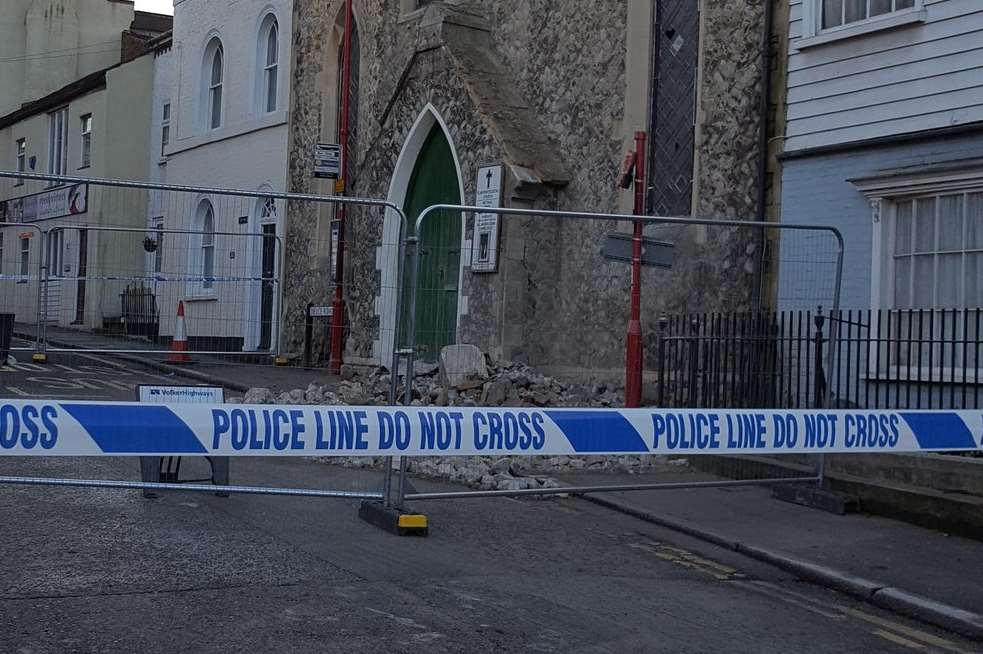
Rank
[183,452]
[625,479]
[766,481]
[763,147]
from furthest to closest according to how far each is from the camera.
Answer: [763,147]
[625,479]
[766,481]
[183,452]

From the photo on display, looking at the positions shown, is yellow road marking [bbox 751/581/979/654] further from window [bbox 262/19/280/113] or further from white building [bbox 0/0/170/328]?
window [bbox 262/19/280/113]

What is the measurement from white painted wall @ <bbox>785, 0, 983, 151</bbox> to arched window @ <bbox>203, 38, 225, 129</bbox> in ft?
59.0

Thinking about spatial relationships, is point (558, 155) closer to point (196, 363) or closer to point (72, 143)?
point (196, 363)

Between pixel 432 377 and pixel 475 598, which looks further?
pixel 432 377

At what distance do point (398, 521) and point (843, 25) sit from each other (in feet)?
24.4

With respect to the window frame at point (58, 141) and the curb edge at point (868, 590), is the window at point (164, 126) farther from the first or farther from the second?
the curb edge at point (868, 590)

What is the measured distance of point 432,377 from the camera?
450 inches

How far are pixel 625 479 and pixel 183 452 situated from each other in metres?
5.42

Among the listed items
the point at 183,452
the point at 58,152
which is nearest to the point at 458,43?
the point at 183,452

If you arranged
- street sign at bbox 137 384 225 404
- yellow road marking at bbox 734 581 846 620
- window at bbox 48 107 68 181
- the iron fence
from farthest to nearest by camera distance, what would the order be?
window at bbox 48 107 68 181 → the iron fence → street sign at bbox 137 384 225 404 → yellow road marking at bbox 734 581 846 620

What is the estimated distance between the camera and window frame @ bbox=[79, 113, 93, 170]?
33634 mm

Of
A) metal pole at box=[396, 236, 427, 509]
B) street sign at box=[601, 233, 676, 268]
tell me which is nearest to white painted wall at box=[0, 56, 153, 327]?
metal pole at box=[396, 236, 427, 509]

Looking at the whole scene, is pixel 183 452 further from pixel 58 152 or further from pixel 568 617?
pixel 58 152

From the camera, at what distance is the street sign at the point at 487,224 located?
16.2m
